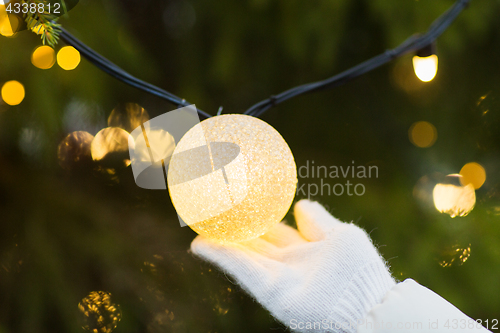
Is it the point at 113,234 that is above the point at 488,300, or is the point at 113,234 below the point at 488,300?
above

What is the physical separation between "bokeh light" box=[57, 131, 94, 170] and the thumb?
1.50 ft

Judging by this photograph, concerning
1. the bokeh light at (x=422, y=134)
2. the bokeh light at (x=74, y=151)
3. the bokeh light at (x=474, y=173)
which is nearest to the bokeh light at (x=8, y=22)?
the bokeh light at (x=74, y=151)

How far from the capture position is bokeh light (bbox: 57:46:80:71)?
0.58m

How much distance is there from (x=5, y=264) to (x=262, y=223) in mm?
517

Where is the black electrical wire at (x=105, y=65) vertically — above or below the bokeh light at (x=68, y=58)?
below

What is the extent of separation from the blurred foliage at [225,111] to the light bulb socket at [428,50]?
0.68 feet

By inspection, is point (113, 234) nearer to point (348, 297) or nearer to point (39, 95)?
point (39, 95)

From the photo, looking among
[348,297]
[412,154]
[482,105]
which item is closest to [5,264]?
[348,297]

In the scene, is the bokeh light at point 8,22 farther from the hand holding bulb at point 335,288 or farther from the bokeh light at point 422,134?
the bokeh light at point 422,134

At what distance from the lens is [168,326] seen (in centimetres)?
60

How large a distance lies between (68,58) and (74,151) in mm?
193

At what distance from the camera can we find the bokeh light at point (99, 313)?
0.56m

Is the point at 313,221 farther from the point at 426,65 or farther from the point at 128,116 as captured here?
the point at 128,116

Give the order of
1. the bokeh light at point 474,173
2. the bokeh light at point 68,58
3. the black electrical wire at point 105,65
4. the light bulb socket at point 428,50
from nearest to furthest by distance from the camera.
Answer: the black electrical wire at point 105,65 < the light bulb socket at point 428,50 < the bokeh light at point 68,58 < the bokeh light at point 474,173
